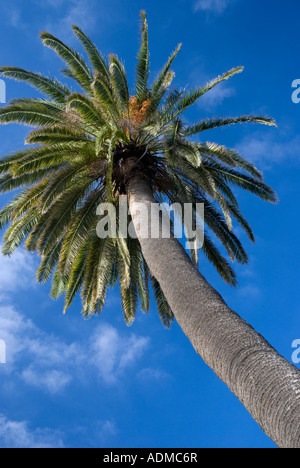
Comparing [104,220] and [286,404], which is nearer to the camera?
[286,404]

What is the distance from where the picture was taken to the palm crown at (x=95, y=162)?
9.70 m

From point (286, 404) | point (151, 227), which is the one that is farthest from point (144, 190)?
point (286, 404)

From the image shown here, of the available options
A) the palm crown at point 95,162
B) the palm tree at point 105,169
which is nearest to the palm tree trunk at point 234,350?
the palm tree at point 105,169

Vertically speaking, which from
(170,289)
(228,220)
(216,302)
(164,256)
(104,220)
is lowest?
(216,302)

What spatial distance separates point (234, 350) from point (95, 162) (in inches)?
277

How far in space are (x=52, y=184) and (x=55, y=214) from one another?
36.4 inches

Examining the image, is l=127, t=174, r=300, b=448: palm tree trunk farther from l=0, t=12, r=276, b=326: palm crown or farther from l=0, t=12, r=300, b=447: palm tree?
l=0, t=12, r=276, b=326: palm crown

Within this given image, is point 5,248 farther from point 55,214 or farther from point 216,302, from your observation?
point 216,302

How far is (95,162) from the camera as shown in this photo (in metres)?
10.4

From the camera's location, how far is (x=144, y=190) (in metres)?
9.10

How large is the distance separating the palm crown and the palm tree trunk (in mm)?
2939

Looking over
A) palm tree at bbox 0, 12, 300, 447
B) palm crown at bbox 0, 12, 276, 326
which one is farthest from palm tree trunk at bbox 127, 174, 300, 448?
palm crown at bbox 0, 12, 276, 326

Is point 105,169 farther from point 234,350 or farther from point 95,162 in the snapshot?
point 234,350

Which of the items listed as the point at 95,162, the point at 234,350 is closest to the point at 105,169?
the point at 95,162
